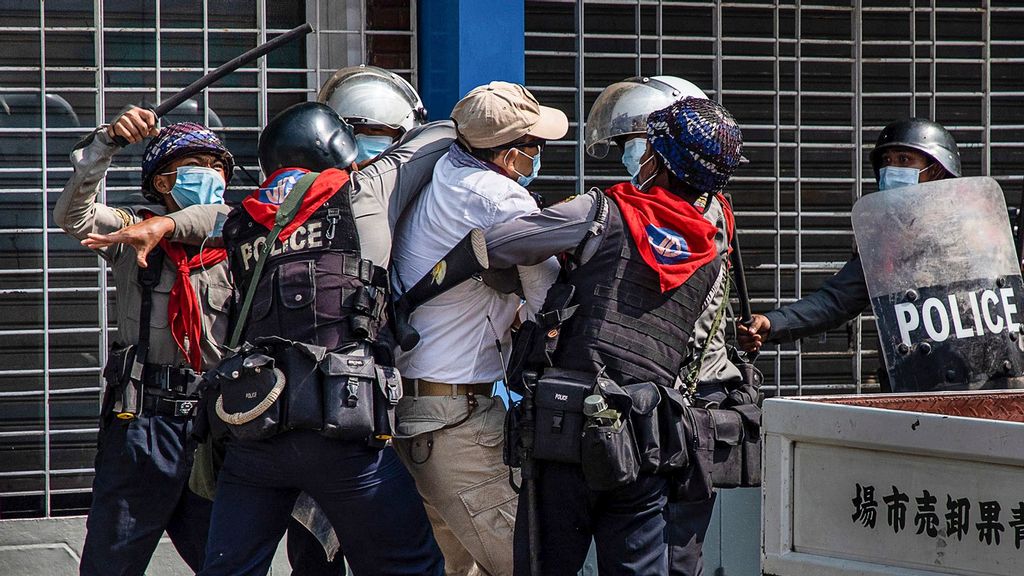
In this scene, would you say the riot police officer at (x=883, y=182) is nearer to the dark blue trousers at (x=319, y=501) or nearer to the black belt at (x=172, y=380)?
the dark blue trousers at (x=319, y=501)

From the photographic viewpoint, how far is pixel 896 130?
5000mm

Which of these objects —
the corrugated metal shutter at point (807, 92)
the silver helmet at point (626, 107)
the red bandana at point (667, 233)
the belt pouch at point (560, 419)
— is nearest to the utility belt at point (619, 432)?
the belt pouch at point (560, 419)

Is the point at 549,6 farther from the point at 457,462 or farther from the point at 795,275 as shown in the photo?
the point at 457,462

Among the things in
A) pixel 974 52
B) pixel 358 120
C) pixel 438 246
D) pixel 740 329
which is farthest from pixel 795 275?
pixel 438 246

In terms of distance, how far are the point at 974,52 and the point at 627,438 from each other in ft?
13.0

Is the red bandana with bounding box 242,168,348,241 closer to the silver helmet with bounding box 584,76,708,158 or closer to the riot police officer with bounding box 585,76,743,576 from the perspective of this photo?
the riot police officer with bounding box 585,76,743,576

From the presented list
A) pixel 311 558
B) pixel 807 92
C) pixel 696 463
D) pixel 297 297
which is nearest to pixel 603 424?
pixel 696 463

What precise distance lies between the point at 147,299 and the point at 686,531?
6.53ft

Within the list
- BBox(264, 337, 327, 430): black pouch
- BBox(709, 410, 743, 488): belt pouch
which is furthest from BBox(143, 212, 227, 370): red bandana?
BBox(709, 410, 743, 488): belt pouch

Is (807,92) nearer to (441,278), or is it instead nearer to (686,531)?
(686,531)

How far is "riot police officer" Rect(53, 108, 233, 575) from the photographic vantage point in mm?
4488

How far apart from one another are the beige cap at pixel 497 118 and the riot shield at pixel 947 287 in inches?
51.2

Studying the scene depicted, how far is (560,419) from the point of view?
143 inches

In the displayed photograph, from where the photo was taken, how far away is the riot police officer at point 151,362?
4.49 m
